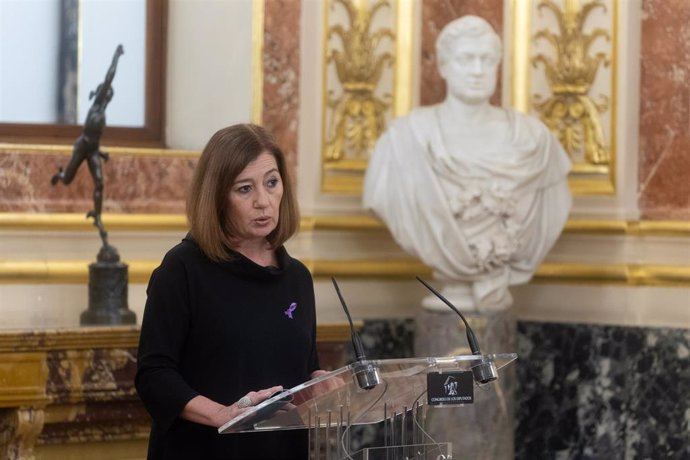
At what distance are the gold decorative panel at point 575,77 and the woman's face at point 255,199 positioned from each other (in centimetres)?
280

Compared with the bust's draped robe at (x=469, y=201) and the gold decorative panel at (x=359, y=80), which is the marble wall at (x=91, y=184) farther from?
the bust's draped robe at (x=469, y=201)

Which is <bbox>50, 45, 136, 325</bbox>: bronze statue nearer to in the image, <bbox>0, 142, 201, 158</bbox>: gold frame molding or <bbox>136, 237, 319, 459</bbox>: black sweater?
<bbox>0, 142, 201, 158</bbox>: gold frame molding

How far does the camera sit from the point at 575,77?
17.4ft

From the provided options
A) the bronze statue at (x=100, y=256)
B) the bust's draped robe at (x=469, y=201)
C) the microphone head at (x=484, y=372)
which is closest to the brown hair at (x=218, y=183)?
the microphone head at (x=484, y=372)

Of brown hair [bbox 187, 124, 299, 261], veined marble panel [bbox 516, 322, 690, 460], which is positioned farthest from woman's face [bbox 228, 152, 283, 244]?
veined marble panel [bbox 516, 322, 690, 460]

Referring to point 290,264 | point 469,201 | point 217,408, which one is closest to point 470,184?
point 469,201

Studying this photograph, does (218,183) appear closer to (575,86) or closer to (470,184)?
(470,184)

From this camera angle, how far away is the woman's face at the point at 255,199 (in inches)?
105

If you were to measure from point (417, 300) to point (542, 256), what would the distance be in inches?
25.3

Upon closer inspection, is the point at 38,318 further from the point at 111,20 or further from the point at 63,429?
the point at 111,20

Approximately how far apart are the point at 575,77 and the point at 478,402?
1.34 m

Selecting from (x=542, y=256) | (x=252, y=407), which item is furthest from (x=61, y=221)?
(x=252, y=407)

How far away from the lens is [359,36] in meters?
5.24

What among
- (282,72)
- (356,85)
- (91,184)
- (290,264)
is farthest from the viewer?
(356,85)
